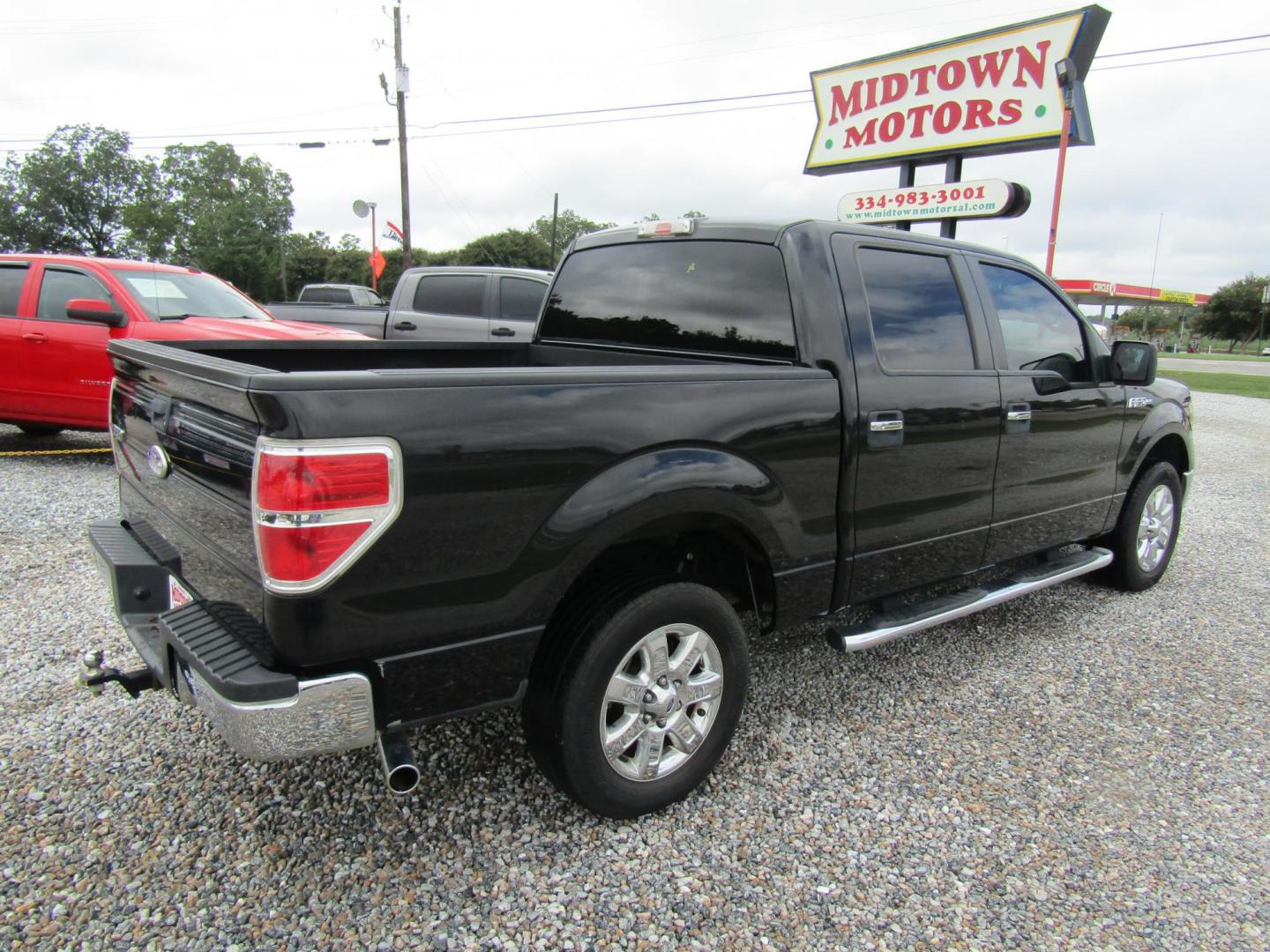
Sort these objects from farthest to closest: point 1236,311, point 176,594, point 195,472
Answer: point 1236,311 → point 176,594 → point 195,472

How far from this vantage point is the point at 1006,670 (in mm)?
3602

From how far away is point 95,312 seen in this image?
20.1 feet

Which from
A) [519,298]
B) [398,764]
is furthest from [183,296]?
[398,764]

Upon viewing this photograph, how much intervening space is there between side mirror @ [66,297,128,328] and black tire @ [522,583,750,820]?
5731 millimetres

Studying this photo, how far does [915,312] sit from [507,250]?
2133 inches

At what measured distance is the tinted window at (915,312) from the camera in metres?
3.03

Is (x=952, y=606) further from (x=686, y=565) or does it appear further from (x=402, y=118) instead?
(x=402, y=118)

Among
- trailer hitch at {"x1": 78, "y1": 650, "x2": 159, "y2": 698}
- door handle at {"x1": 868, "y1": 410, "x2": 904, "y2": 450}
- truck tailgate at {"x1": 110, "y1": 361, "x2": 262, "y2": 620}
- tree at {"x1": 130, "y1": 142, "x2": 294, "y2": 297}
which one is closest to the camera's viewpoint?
truck tailgate at {"x1": 110, "y1": 361, "x2": 262, "y2": 620}

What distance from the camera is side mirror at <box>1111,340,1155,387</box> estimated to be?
393cm

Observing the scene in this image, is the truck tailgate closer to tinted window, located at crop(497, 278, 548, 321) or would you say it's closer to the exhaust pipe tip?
the exhaust pipe tip

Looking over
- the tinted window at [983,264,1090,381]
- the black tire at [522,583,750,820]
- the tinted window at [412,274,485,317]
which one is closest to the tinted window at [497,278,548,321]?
the tinted window at [412,274,485,317]

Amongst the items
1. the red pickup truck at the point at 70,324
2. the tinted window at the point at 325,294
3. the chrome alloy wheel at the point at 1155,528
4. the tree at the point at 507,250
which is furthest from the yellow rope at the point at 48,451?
the tree at the point at 507,250

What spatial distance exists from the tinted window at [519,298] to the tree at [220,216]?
56.1 meters

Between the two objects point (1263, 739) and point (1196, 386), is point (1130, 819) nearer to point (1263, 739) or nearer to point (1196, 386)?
point (1263, 739)
